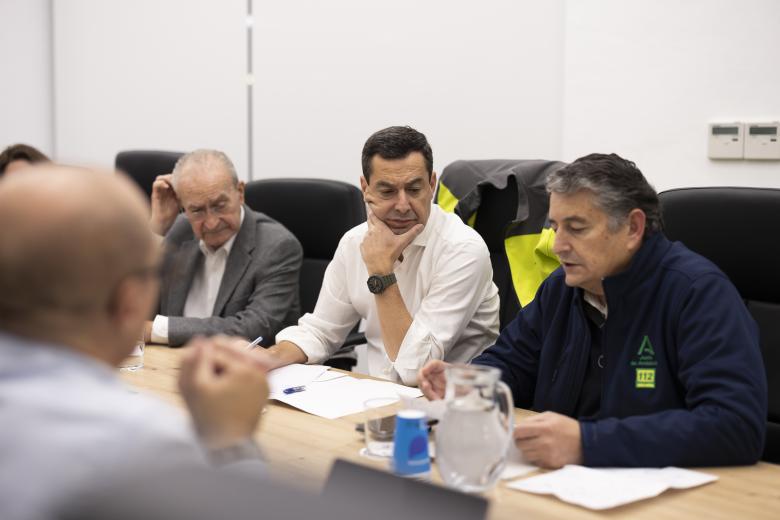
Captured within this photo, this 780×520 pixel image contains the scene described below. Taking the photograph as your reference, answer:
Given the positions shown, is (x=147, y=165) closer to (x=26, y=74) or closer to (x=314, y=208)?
(x=314, y=208)

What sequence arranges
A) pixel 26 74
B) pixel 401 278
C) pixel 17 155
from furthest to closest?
pixel 26 74
pixel 17 155
pixel 401 278

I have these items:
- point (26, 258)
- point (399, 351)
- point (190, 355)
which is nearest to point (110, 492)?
point (26, 258)

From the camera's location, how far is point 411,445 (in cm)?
148

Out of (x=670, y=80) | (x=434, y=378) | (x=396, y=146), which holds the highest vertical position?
(x=670, y=80)

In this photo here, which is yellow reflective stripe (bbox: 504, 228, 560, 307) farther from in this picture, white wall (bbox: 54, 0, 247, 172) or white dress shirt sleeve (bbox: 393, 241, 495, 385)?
white wall (bbox: 54, 0, 247, 172)

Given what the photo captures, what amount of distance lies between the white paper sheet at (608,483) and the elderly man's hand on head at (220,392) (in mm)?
627

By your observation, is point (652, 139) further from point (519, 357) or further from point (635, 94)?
point (519, 357)

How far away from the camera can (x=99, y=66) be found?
5.32 metres

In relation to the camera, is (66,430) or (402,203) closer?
(66,430)

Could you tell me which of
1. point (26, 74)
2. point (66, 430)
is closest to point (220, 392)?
point (66, 430)

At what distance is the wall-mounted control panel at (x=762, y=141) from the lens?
9.12 ft

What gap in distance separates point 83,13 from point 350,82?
6.98 feet

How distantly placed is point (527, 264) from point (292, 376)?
822 mm

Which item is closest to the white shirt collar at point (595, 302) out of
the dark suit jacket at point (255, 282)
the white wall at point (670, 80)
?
the white wall at point (670, 80)
